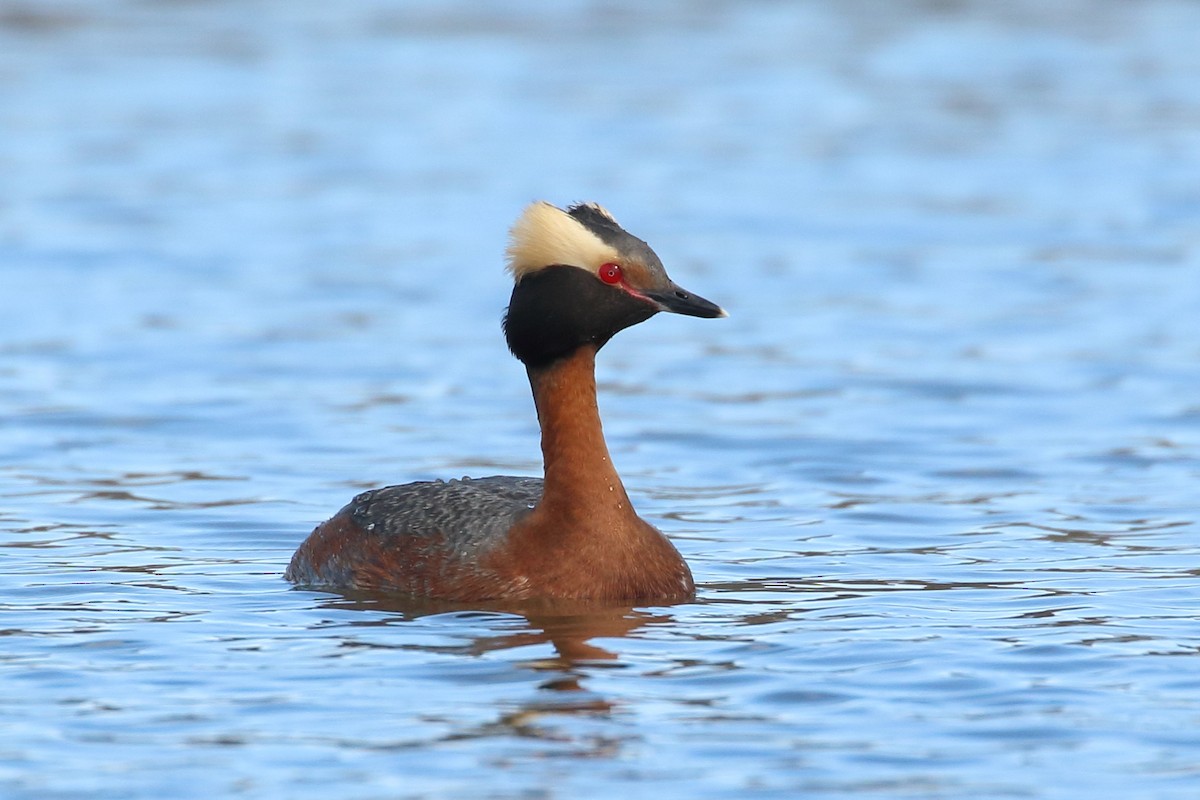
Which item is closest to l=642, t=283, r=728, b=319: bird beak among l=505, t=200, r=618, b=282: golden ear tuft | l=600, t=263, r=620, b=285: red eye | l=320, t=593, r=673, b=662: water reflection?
l=600, t=263, r=620, b=285: red eye

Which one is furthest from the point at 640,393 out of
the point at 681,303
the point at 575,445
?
the point at 681,303

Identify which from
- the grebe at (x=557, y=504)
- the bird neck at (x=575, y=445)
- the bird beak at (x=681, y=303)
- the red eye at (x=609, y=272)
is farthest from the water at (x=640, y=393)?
the red eye at (x=609, y=272)

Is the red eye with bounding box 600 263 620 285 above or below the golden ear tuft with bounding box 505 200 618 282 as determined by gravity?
below

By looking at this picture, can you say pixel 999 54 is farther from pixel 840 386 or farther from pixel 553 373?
pixel 553 373

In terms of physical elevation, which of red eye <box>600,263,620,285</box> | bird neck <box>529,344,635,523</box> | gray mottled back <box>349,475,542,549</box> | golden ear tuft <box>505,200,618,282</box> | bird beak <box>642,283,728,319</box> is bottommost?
gray mottled back <box>349,475,542,549</box>

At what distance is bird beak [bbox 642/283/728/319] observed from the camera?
35.6 ft

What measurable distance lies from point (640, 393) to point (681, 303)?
722cm

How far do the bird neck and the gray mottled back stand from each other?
0.35 m

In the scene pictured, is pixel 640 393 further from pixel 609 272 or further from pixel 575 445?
pixel 609 272

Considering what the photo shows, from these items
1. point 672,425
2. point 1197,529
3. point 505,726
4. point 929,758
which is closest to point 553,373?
point 505,726

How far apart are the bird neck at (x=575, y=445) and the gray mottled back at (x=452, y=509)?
14.0 inches

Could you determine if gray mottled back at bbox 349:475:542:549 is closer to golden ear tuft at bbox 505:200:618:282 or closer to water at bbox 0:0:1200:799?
water at bbox 0:0:1200:799

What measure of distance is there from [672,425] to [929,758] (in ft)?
27.1

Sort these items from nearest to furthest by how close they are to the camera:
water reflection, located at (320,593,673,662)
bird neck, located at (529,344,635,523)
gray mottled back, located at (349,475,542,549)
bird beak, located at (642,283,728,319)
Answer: water reflection, located at (320,593,673,662) < bird beak, located at (642,283,728,319) < bird neck, located at (529,344,635,523) < gray mottled back, located at (349,475,542,549)
